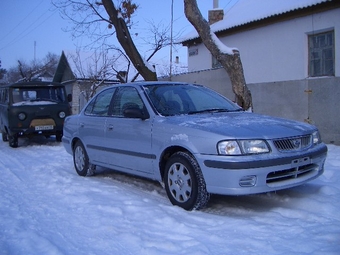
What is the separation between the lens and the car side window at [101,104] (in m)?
6.07

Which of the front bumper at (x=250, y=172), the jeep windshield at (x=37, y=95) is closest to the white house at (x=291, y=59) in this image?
the jeep windshield at (x=37, y=95)

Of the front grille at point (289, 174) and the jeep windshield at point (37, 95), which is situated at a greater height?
the jeep windshield at point (37, 95)

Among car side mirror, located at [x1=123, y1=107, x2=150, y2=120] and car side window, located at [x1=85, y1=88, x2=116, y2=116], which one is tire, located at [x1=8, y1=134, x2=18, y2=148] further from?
car side mirror, located at [x1=123, y1=107, x2=150, y2=120]

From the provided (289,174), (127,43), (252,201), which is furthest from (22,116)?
(289,174)

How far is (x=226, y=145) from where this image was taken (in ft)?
13.1

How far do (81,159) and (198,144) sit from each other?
319cm

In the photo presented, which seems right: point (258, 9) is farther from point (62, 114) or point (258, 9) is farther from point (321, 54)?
point (62, 114)

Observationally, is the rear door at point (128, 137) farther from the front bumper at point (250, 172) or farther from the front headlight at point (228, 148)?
the front headlight at point (228, 148)

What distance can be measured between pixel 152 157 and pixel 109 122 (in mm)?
1246

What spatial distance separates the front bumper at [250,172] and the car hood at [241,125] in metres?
0.26

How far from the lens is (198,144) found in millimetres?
4188

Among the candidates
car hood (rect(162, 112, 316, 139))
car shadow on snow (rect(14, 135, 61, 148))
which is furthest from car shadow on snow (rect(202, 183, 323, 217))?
car shadow on snow (rect(14, 135, 61, 148))

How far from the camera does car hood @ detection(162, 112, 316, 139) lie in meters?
4.06

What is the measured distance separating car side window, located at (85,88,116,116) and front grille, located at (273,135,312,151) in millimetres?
2916
